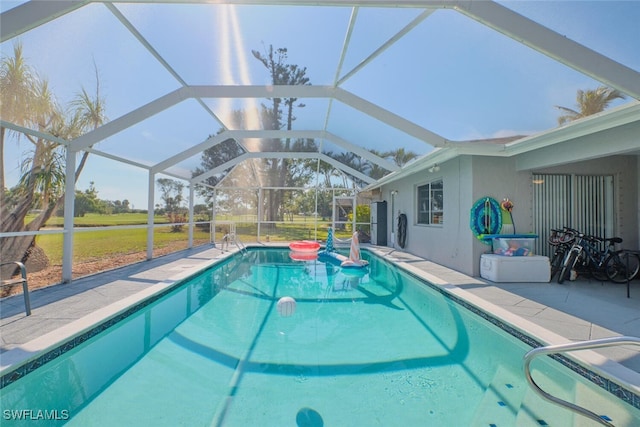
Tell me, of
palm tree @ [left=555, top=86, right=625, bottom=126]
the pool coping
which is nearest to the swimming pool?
the pool coping

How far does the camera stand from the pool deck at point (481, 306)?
3.04m

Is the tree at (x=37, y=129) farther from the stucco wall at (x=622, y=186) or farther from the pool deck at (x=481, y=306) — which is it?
the stucco wall at (x=622, y=186)

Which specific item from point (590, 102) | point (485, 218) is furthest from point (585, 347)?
point (485, 218)

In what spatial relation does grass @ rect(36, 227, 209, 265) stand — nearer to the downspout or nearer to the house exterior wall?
the downspout

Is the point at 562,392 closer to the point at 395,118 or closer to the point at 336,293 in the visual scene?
the point at 336,293

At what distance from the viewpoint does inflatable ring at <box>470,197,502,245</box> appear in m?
6.48

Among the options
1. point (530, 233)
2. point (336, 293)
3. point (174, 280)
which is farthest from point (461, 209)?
point (174, 280)

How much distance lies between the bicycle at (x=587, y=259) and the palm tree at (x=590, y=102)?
8.69 feet

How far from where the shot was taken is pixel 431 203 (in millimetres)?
9141

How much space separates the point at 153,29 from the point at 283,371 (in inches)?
183

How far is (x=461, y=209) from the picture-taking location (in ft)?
23.2

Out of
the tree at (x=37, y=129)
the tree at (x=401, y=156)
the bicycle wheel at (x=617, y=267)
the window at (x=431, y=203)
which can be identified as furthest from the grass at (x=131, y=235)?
the bicycle wheel at (x=617, y=267)

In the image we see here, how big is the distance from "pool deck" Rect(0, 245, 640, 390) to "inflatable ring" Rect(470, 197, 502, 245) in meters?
1.03

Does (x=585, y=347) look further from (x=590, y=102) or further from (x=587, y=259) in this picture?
(x=587, y=259)
